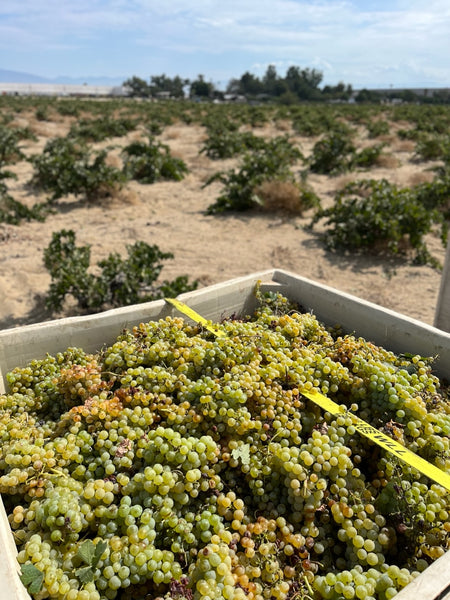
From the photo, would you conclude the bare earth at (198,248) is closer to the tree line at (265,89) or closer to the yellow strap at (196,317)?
the yellow strap at (196,317)

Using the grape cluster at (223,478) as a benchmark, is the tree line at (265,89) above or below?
above

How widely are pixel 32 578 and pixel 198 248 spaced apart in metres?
6.29

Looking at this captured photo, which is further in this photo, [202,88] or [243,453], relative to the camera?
[202,88]

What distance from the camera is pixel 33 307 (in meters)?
5.39

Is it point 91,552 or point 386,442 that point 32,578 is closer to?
point 91,552

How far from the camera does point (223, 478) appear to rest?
1613 millimetres

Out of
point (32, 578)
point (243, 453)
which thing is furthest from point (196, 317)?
point (32, 578)

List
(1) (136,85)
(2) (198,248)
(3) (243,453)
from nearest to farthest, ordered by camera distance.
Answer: (3) (243,453), (2) (198,248), (1) (136,85)

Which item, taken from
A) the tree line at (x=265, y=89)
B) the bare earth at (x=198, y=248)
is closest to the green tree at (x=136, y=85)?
the tree line at (x=265, y=89)

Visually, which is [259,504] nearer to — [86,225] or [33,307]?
[33,307]

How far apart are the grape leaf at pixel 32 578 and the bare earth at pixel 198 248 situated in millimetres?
4154

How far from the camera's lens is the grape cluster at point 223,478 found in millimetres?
1288

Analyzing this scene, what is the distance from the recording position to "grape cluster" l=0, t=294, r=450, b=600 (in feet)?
4.23

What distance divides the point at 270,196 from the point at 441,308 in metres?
5.95
